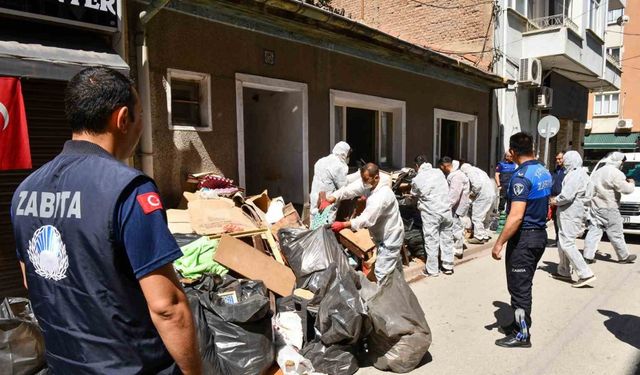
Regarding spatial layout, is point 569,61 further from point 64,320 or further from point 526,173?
point 64,320

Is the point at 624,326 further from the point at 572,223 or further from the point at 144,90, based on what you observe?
the point at 144,90

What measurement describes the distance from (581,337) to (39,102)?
592 cm

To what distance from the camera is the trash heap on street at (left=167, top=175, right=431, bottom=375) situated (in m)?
3.11

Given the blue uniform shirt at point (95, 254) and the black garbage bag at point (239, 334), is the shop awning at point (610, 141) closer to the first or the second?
the black garbage bag at point (239, 334)

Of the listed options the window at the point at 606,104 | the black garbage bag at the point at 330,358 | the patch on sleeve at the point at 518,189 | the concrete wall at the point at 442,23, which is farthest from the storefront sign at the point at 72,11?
the window at the point at 606,104

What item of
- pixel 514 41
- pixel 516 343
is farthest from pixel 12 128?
pixel 514 41

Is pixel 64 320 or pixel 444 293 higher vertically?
pixel 64 320

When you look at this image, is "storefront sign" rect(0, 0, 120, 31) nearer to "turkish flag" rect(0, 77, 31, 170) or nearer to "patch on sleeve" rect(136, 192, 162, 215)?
"turkish flag" rect(0, 77, 31, 170)

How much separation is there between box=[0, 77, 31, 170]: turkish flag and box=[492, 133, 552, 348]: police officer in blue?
14.7ft

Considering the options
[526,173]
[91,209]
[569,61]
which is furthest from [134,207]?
[569,61]

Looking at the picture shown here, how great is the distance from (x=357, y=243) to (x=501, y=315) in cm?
190

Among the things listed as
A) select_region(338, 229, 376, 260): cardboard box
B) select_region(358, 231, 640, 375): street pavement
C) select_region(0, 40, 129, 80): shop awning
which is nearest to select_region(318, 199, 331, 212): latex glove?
select_region(338, 229, 376, 260): cardboard box

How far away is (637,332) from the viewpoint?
4.34 metres

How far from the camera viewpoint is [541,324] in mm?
4586
